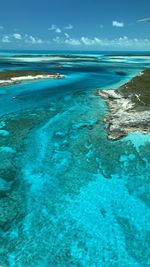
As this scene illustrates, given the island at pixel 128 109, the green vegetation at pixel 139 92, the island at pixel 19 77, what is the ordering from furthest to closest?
1. the island at pixel 19 77
2. the green vegetation at pixel 139 92
3. the island at pixel 128 109

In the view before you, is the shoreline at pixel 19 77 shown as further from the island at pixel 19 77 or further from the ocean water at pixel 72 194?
the ocean water at pixel 72 194

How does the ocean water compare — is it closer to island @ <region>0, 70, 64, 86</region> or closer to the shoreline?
the shoreline

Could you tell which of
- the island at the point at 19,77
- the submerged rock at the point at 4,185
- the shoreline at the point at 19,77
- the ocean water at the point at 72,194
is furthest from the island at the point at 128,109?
the island at the point at 19,77

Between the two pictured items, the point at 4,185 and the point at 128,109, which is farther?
the point at 128,109

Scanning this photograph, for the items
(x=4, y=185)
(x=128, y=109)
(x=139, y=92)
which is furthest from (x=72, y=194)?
(x=139, y=92)

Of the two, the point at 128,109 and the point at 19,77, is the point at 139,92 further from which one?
the point at 19,77

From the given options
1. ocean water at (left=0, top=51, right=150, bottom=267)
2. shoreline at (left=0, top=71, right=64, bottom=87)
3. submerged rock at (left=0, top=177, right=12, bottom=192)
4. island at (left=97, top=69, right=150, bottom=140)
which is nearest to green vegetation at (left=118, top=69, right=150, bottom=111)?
island at (left=97, top=69, right=150, bottom=140)

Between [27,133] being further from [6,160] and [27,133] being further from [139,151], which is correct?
[139,151]
